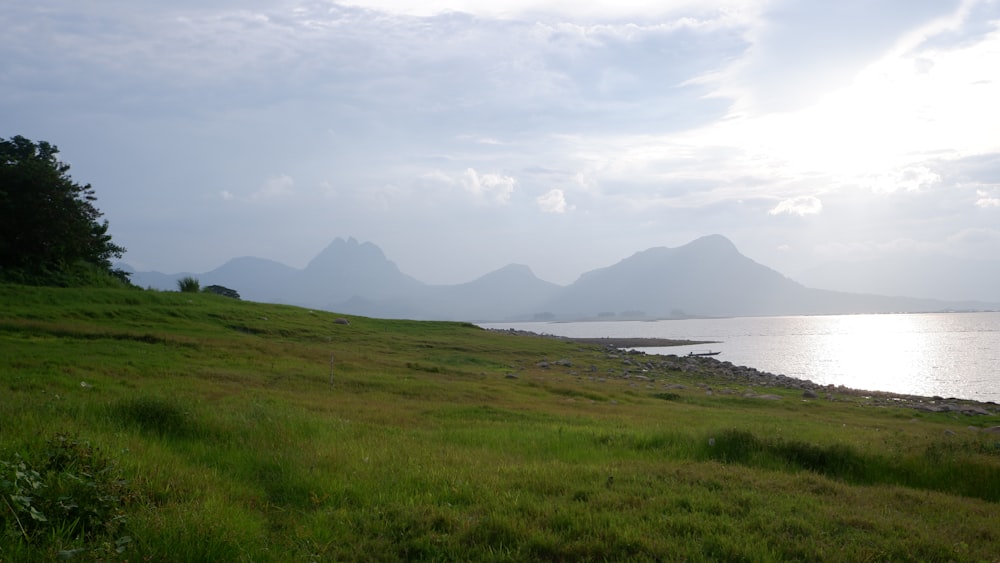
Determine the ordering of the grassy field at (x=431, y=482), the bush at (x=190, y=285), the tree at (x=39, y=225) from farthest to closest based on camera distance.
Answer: the bush at (x=190, y=285) → the tree at (x=39, y=225) → the grassy field at (x=431, y=482)

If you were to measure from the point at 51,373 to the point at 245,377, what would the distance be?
555cm

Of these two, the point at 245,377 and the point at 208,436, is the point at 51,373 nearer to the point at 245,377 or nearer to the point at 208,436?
the point at 245,377

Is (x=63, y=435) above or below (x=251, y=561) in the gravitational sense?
above

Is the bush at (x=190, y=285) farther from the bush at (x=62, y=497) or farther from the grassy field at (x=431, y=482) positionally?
the bush at (x=62, y=497)

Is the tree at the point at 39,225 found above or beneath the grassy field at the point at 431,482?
above

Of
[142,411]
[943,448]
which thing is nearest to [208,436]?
[142,411]

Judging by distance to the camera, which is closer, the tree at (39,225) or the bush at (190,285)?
the tree at (39,225)

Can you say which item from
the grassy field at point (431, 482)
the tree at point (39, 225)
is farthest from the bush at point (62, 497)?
the tree at point (39, 225)

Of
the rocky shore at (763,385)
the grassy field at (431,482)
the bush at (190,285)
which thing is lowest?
the rocky shore at (763,385)

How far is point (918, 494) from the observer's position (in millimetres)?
9492

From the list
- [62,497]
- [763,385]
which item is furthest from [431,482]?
[763,385]

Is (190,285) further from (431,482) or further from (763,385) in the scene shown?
(431,482)

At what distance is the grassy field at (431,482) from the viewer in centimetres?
649

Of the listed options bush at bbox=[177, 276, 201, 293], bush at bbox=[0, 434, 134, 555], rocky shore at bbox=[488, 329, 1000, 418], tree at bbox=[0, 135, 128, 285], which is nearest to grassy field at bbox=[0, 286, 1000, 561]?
bush at bbox=[0, 434, 134, 555]
